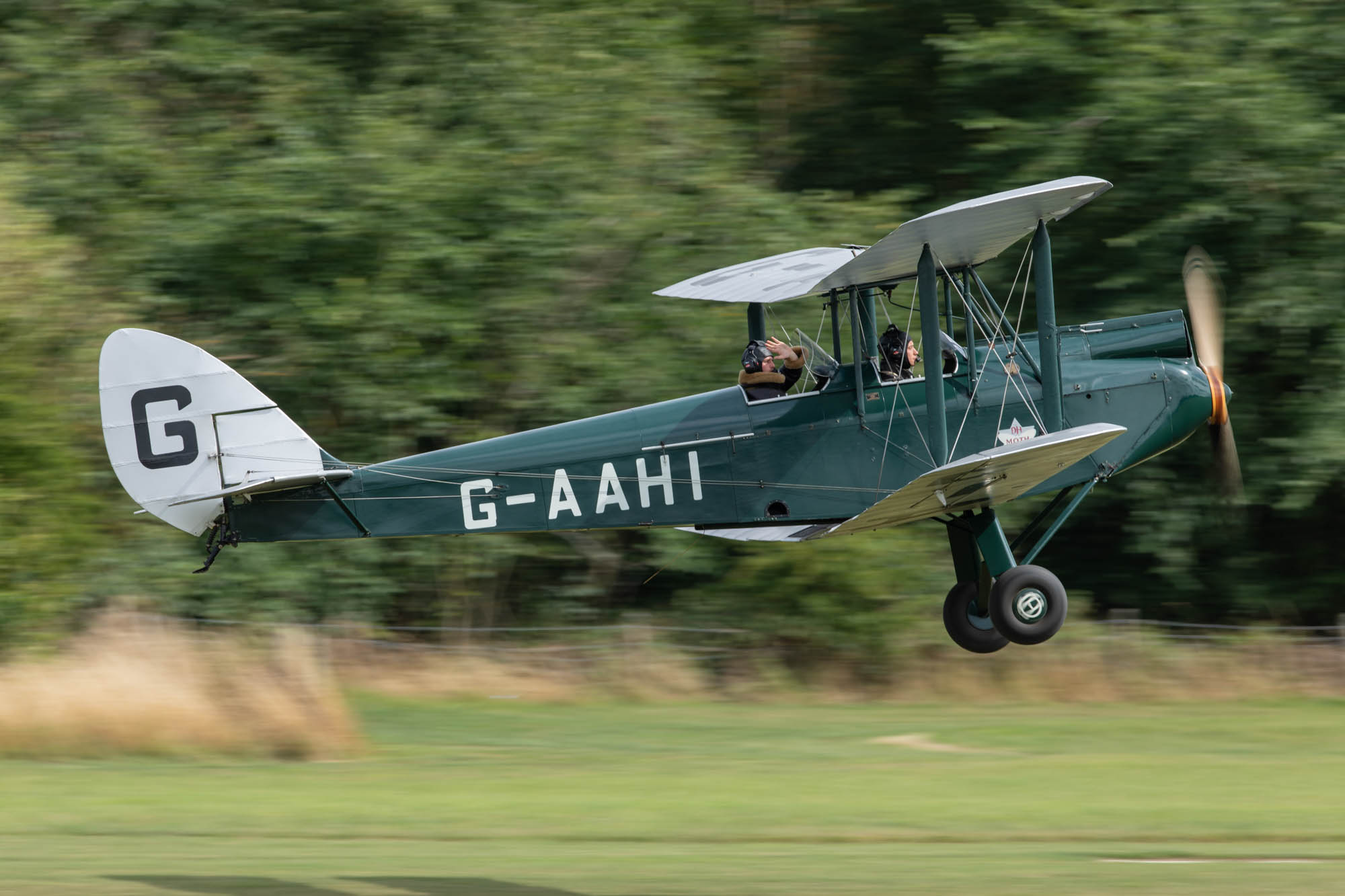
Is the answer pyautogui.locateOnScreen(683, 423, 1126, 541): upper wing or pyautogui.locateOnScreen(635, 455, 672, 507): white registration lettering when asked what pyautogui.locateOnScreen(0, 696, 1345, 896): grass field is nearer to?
pyautogui.locateOnScreen(683, 423, 1126, 541): upper wing

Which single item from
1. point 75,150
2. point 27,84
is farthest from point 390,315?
point 27,84

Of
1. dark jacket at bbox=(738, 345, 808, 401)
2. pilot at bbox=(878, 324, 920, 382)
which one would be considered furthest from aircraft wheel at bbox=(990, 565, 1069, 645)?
dark jacket at bbox=(738, 345, 808, 401)

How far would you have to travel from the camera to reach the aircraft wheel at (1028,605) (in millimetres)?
9695

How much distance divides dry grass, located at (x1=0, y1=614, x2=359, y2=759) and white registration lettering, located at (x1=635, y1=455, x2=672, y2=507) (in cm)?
603

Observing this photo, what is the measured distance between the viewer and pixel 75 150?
62.0 ft

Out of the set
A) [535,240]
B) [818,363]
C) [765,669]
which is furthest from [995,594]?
[535,240]

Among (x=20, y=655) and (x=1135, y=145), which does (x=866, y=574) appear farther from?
(x=20, y=655)

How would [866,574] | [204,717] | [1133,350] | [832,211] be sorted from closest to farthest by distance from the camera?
1. [1133,350]
2. [204,717]
3. [866,574]
4. [832,211]

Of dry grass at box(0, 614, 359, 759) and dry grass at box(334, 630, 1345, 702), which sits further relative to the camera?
dry grass at box(334, 630, 1345, 702)

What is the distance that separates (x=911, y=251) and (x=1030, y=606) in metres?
2.40

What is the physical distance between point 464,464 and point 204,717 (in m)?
5.85

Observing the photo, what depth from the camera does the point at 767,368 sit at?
10.2 m

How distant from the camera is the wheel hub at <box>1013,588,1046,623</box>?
972cm

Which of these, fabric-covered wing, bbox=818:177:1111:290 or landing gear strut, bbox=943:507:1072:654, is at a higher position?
fabric-covered wing, bbox=818:177:1111:290
